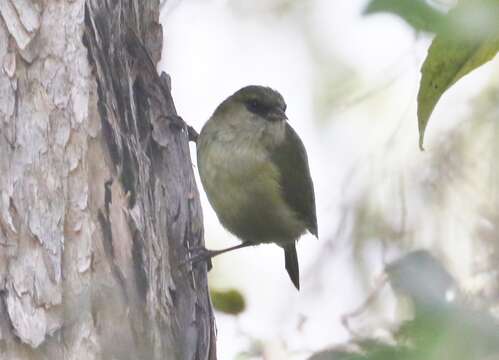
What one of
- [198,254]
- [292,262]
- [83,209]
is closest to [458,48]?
[83,209]

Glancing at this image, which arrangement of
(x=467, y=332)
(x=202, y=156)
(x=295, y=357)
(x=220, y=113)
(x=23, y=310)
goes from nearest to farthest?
(x=467, y=332) → (x=23, y=310) → (x=295, y=357) → (x=202, y=156) → (x=220, y=113)

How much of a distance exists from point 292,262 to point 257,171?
0.59 m

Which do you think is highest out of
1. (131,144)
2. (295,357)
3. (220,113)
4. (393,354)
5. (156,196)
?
(220,113)

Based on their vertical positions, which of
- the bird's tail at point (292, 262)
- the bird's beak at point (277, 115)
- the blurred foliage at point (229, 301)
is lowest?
the blurred foliage at point (229, 301)

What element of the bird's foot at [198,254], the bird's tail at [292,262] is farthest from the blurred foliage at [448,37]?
the bird's tail at [292,262]

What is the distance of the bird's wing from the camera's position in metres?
3.33

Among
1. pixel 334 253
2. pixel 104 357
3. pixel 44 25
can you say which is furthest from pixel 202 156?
pixel 104 357

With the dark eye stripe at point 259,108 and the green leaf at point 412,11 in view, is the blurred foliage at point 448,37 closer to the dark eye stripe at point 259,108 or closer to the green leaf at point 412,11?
the green leaf at point 412,11

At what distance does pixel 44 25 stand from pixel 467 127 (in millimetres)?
1825

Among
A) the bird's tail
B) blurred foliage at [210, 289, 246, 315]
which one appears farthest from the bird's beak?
blurred foliage at [210, 289, 246, 315]

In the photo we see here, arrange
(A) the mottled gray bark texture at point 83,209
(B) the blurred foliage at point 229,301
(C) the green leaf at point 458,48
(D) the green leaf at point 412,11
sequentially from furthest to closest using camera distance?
1. (B) the blurred foliage at point 229,301
2. (A) the mottled gray bark texture at point 83,209
3. (D) the green leaf at point 412,11
4. (C) the green leaf at point 458,48

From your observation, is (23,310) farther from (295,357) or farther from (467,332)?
(467,332)

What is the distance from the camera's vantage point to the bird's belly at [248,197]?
10.3 ft

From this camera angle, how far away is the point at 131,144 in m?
2.31
